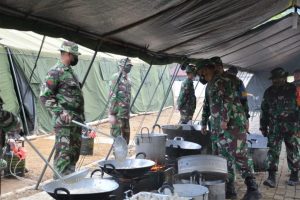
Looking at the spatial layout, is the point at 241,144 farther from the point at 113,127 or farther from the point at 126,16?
the point at 113,127

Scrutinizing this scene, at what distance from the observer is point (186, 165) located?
14.0 feet

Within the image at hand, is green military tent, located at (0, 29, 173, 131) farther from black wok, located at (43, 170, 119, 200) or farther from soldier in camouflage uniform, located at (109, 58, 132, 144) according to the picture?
black wok, located at (43, 170, 119, 200)

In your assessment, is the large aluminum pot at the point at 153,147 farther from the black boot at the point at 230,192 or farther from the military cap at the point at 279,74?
A: the military cap at the point at 279,74

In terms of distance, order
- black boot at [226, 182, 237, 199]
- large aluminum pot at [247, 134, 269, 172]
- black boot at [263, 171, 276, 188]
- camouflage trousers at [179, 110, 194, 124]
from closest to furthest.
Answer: black boot at [226, 182, 237, 199]
black boot at [263, 171, 276, 188]
large aluminum pot at [247, 134, 269, 172]
camouflage trousers at [179, 110, 194, 124]

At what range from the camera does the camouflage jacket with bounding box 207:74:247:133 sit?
4.89 metres

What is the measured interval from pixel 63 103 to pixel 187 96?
4614mm

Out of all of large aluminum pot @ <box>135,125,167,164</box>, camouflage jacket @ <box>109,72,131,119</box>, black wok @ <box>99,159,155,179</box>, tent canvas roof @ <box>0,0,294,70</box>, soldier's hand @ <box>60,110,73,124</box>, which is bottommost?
black wok @ <box>99,159,155,179</box>

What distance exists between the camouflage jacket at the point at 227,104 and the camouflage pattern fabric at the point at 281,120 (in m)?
1.12

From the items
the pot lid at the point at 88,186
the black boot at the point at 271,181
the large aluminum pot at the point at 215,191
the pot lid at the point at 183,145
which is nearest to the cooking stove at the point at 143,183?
the pot lid at the point at 88,186

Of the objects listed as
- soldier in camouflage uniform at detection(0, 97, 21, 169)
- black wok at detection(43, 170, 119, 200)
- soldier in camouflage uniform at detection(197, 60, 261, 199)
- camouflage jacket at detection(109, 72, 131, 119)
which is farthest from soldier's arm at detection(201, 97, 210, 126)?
soldier in camouflage uniform at detection(0, 97, 21, 169)

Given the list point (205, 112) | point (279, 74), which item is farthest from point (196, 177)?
point (279, 74)

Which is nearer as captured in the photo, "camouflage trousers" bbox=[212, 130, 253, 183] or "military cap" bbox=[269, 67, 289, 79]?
"camouflage trousers" bbox=[212, 130, 253, 183]

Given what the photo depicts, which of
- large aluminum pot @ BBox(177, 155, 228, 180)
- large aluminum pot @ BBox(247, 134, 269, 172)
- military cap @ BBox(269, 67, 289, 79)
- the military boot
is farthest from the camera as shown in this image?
large aluminum pot @ BBox(247, 134, 269, 172)

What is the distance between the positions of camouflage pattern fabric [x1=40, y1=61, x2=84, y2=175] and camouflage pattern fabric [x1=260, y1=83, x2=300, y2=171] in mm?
2993
